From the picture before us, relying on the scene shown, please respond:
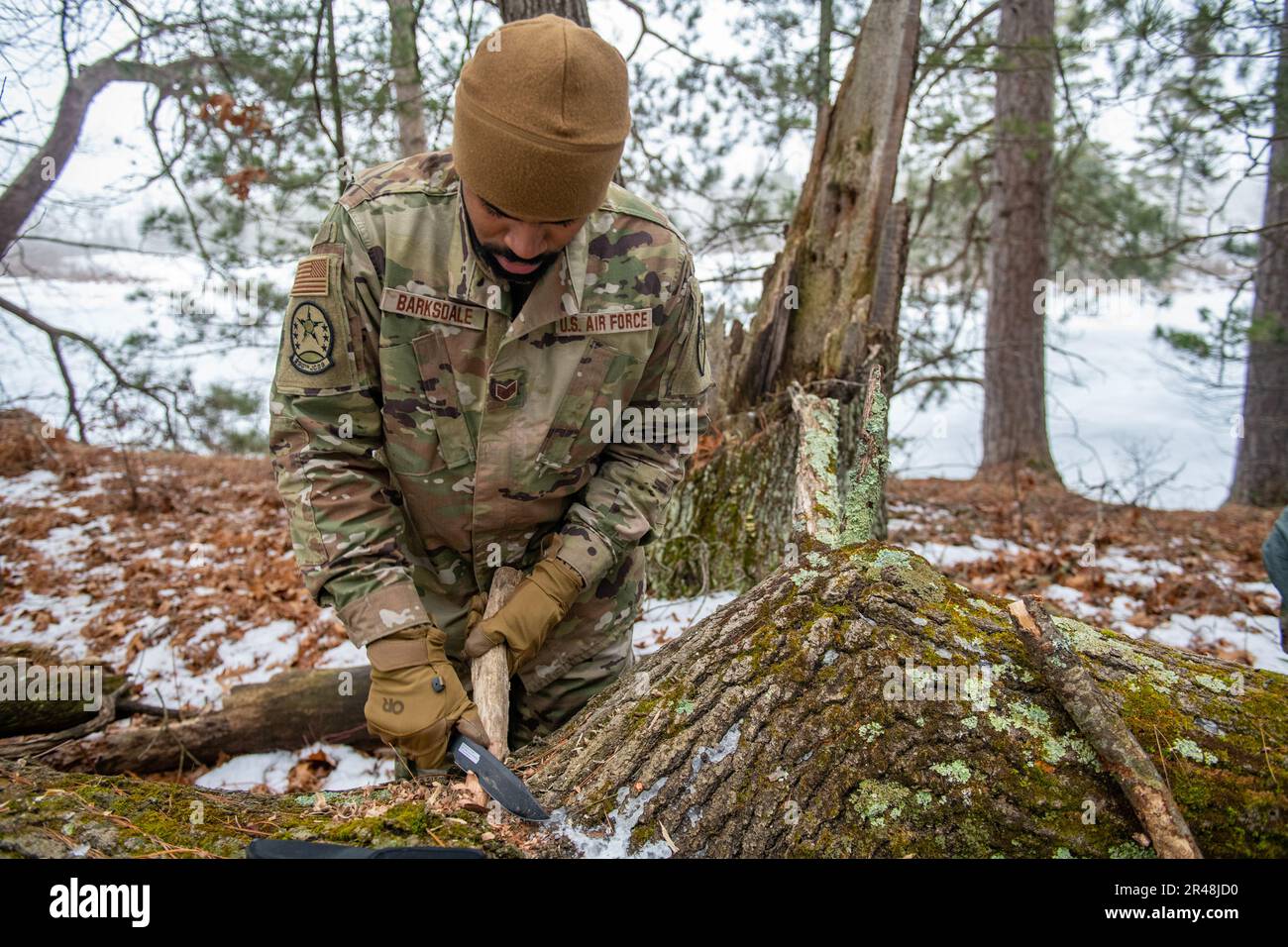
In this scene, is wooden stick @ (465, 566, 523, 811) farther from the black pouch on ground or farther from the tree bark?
the black pouch on ground

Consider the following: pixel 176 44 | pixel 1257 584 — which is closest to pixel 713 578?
pixel 1257 584

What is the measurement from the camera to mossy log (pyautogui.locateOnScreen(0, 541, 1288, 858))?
4.60 feet

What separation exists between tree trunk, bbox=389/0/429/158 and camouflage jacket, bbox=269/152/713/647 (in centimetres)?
255

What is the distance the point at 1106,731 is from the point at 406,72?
7.14 meters

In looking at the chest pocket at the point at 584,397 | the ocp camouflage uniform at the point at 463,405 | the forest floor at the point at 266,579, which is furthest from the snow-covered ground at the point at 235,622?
the chest pocket at the point at 584,397

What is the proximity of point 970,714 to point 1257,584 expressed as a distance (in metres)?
4.53

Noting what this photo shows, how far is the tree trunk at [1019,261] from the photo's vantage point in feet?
26.7

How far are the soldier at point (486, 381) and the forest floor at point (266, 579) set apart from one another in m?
1.28

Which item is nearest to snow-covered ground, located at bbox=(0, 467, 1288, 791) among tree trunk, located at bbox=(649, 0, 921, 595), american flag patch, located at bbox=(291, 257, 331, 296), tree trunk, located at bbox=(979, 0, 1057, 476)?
tree trunk, located at bbox=(649, 0, 921, 595)

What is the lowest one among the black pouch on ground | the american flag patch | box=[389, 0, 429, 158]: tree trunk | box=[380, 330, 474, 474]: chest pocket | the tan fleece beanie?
the black pouch on ground
